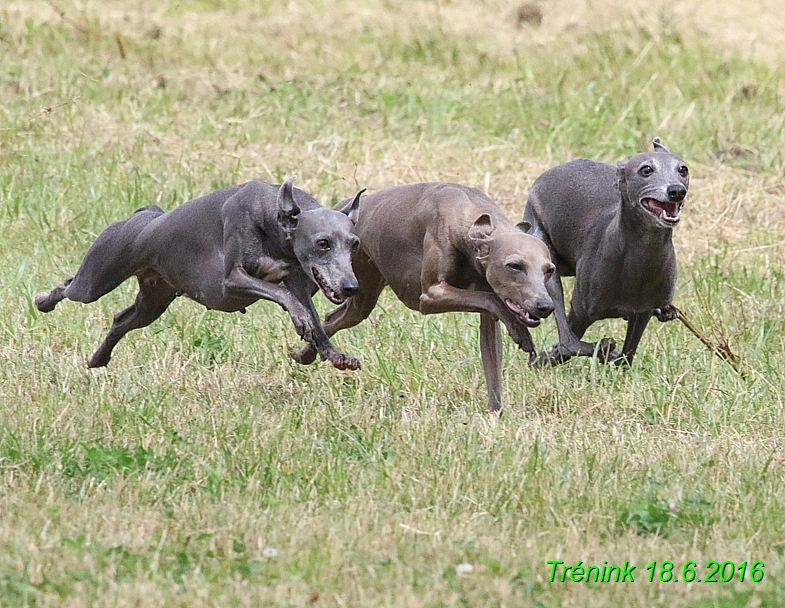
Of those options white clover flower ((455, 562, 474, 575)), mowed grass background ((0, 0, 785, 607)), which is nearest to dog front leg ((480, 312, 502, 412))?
mowed grass background ((0, 0, 785, 607))

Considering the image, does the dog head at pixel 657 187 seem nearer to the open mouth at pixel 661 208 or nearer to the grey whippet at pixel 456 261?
the open mouth at pixel 661 208

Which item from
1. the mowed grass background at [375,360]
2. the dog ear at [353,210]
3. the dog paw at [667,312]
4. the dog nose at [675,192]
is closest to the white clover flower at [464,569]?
the mowed grass background at [375,360]

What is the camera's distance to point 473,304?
659 centimetres

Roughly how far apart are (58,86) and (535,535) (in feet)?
31.4

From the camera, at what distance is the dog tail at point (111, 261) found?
717 cm

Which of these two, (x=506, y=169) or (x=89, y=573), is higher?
(x=89, y=573)

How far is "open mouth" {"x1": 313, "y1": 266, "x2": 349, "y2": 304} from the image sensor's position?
6134mm

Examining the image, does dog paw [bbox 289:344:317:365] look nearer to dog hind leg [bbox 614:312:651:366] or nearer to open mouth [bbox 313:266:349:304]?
open mouth [bbox 313:266:349:304]

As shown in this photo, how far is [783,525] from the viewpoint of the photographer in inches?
212

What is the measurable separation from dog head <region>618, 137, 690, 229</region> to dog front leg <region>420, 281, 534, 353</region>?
1.13 metres

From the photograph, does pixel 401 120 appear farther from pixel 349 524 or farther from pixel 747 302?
pixel 349 524

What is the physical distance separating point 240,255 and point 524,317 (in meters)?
1.35

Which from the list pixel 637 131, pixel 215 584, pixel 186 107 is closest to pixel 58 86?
pixel 186 107

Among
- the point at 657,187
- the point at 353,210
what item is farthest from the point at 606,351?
the point at 353,210
